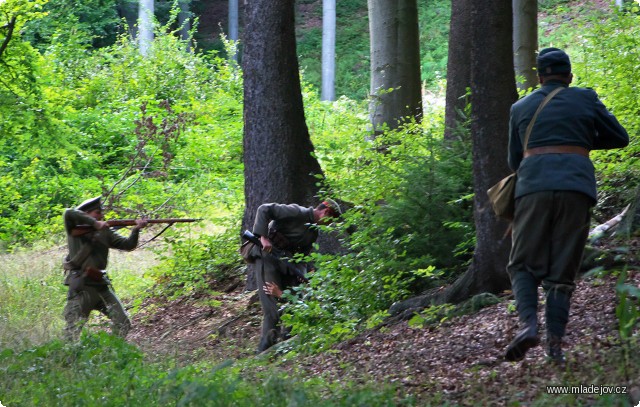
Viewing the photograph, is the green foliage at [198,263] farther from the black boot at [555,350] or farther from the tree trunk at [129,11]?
the tree trunk at [129,11]

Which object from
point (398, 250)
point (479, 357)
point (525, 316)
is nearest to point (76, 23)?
point (398, 250)

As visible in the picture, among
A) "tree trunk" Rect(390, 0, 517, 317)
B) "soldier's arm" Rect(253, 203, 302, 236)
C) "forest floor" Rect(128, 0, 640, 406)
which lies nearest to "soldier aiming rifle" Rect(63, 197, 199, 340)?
"forest floor" Rect(128, 0, 640, 406)

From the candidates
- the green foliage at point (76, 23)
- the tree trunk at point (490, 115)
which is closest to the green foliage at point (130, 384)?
the tree trunk at point (490, 115)

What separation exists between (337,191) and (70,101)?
556 inches

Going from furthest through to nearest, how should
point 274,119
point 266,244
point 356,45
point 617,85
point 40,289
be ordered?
→ point 356,45, point 40,289, point 274,119, point 617,85, point 266,244

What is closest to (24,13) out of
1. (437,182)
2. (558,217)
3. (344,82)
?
(437,182)

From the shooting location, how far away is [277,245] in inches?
511

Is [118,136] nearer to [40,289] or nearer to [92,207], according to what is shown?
[40,289]

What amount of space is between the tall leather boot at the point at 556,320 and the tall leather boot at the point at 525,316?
0.12 m

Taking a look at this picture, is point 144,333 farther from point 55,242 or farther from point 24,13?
point 55,242

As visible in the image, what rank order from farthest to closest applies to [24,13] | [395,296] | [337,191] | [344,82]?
1. [344,82]
2. [24,13]
3. [337,191]
4. [395,296]

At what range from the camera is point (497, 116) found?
10148mm

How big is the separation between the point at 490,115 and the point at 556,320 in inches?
129

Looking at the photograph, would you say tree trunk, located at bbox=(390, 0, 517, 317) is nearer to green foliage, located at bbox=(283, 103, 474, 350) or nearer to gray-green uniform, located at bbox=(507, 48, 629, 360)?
green foliage, located at bbox=(283, 103, 474, 350)
